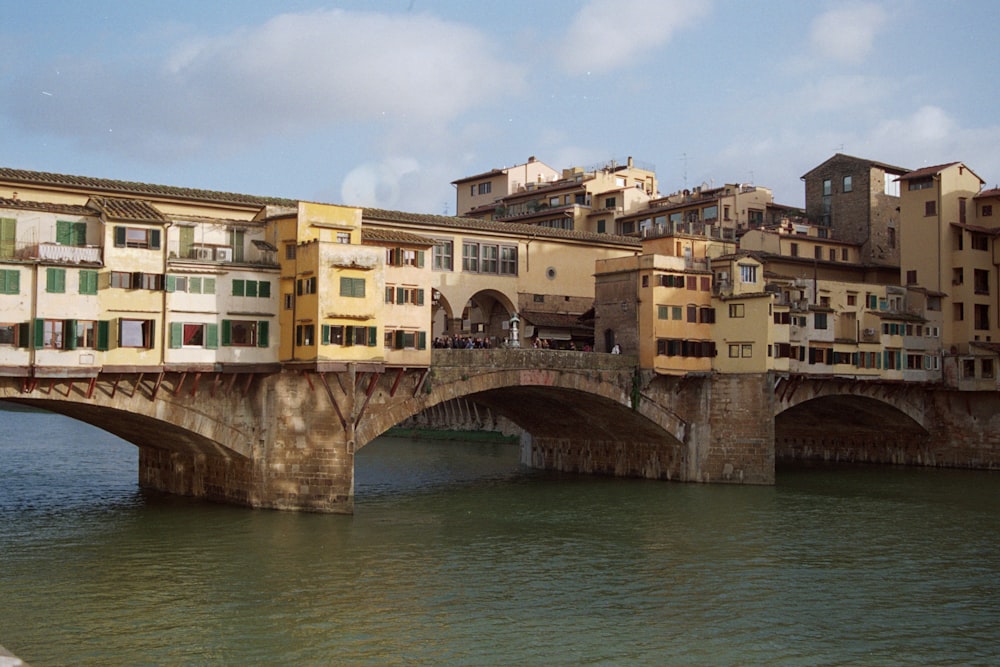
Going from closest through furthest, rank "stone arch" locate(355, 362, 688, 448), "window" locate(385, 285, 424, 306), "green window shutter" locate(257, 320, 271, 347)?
"green window shutter" locate(257, 320, 271, 347), "window" locate(385, 285, 424, 306), "stone arch" locate(355, 362, 688, 448)

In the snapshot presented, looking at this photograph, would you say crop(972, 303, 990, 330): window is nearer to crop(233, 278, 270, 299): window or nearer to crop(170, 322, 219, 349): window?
crop(233, 278, 270, 299): window

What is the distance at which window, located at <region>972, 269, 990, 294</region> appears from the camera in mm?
65688

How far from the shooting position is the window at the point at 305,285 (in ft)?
134

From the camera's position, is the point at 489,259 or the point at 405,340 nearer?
the point at 405,340

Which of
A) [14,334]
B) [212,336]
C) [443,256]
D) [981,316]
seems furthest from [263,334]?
[981,316]

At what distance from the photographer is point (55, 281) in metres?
37.0

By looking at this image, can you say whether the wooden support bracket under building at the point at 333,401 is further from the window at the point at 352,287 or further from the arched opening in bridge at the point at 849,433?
the arched opening in bridge at the point at 849,433

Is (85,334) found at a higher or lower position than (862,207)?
lower

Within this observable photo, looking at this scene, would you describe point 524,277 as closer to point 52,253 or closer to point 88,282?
point 88,282

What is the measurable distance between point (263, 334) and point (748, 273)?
998 inches

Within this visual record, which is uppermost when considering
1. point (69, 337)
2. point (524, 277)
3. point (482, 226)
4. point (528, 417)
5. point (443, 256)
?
point (482, 226)

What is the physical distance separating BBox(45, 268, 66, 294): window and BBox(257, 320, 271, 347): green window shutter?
7.19 metres

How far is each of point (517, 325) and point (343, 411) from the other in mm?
16141

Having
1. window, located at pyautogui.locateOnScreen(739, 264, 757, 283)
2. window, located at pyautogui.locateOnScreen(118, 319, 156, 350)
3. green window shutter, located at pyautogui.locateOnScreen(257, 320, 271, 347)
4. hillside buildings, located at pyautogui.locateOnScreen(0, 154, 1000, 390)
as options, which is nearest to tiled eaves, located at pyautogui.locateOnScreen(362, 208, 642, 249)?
hillside buildings, located at pyautogui.locateOnScreen(0, 154, 1000, 390)
